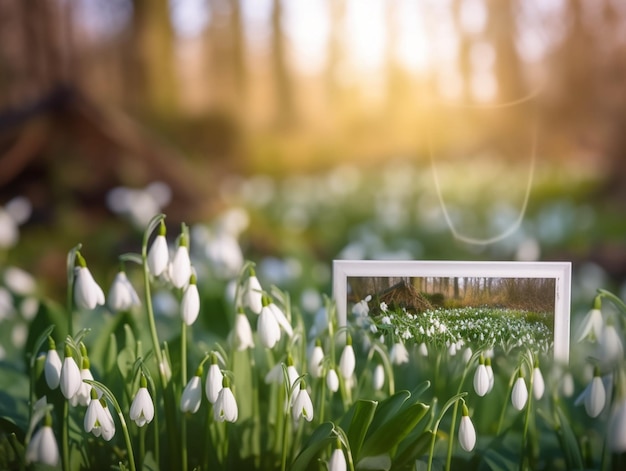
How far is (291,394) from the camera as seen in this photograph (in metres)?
1.31

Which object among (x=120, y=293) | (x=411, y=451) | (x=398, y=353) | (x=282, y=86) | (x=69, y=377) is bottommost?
(x=411, y=451)

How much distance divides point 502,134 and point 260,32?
70cm

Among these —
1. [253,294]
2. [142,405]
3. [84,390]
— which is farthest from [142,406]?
[253,294]

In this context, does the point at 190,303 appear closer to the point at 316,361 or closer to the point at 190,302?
the point at 190,302

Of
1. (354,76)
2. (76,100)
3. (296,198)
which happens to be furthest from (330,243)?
(76,100)

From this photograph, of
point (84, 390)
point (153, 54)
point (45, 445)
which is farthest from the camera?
point (153, 54)

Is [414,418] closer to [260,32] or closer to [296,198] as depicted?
[296,198]

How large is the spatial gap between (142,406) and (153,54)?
0.94 meters

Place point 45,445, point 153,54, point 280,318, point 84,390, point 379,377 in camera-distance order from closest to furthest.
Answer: point 45,445
point 84,390
point 280,318
point 379,377
point 153,54

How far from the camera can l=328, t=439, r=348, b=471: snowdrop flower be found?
1.24 metres

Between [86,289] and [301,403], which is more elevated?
[86,289]

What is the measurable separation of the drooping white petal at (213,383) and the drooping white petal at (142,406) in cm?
11

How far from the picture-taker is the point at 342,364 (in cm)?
145

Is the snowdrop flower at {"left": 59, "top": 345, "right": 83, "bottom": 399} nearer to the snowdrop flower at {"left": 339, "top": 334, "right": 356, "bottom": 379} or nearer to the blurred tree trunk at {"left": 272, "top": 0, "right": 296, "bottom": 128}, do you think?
the snowdrop flower at {"left": 339, "top": 334, "right": 356, "bottom": 379}
